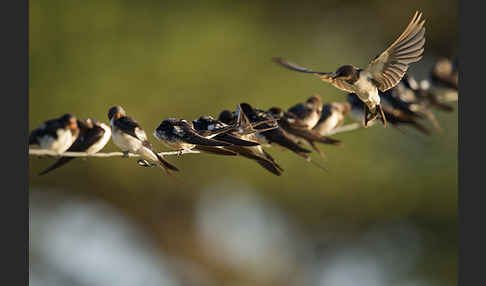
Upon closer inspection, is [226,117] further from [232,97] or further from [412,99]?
[232,97]

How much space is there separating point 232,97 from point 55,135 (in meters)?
3.73

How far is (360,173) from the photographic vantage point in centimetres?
Answer: 532

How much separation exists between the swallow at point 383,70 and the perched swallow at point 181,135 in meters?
0.32

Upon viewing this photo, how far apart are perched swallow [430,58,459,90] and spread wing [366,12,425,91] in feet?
5.44

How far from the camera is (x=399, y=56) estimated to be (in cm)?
135

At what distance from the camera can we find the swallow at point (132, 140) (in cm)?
146

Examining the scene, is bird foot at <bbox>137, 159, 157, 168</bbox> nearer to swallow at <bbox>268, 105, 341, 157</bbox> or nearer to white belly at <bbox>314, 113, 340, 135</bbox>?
swallow at <bbox>268, 105, 341, 157</bbox>

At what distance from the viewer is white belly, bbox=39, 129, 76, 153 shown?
1.28 meters

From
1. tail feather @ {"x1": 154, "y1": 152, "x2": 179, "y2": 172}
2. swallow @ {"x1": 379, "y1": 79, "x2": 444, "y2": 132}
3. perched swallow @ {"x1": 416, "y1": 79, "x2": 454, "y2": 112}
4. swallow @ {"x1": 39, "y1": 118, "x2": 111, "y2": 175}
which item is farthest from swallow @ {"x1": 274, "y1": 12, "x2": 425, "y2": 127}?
perched swallow @ {"x1": 416, "y1": 79, "x2": 454, "y2": 112}

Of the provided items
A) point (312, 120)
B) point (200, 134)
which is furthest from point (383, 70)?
point (312, 120)

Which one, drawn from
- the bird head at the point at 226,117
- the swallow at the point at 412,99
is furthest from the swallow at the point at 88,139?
the swallow at the point at 412,99

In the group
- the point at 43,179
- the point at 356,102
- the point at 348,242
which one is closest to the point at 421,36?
the point at 356,102

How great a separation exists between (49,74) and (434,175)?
12.8ft

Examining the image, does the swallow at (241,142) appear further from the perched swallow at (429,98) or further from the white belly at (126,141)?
the perched swallow at (429,98)
